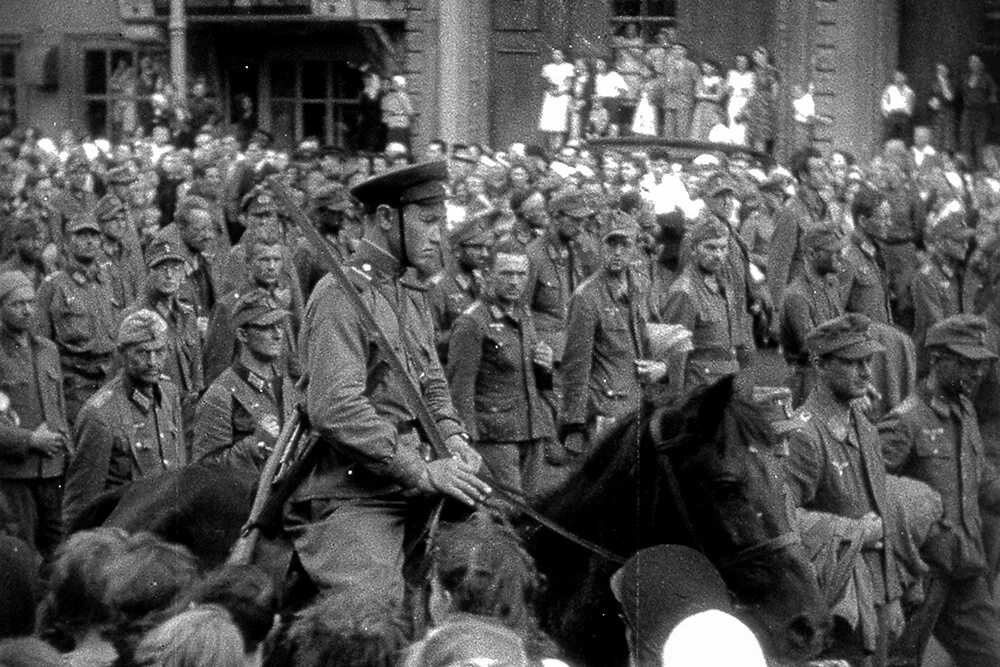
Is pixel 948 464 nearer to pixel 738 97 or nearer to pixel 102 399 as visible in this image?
pixel 102 399

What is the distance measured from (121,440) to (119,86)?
2334cm

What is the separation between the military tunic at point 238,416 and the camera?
8.69 meters

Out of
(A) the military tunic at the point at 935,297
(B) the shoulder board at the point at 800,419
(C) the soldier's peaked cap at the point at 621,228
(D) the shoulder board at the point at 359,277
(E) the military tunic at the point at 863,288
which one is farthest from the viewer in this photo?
(A) the military tunic at the point at 935,297

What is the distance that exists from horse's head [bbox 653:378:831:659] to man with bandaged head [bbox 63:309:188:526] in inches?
147

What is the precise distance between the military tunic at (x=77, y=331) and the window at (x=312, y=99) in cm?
1496

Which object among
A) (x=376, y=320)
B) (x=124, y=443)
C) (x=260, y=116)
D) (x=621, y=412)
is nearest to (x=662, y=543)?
(x=376, y=320)

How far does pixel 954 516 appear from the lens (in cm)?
814

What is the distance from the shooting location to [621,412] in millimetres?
12109

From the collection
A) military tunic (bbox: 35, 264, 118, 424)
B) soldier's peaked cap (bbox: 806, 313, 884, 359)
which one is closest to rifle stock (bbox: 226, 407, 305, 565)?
soldier's peaked cap (bbox: 806, 313, 884, 359)

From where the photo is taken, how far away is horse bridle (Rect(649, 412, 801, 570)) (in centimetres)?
513

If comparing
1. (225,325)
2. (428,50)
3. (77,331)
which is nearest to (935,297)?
(225,325)

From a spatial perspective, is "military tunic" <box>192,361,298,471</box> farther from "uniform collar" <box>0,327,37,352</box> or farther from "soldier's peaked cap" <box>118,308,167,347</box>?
"uniform collar" <box>0,327,37,352</box>

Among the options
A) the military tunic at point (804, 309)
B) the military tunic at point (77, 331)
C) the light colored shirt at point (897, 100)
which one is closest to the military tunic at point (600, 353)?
the military tunic at point (804, 309)

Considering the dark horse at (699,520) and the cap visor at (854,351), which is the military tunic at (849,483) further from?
the dark horse at (699,520)
